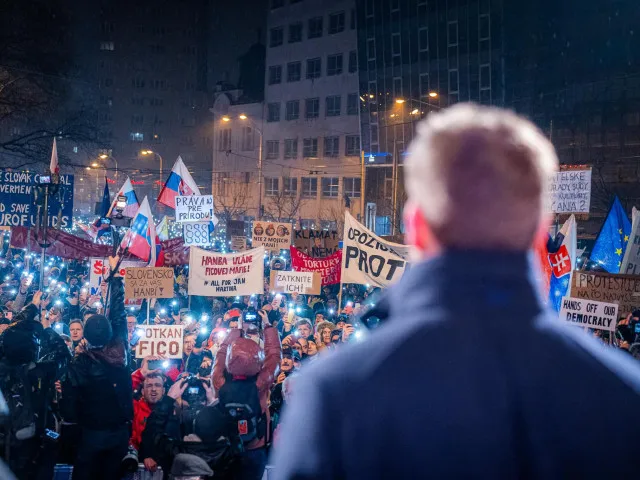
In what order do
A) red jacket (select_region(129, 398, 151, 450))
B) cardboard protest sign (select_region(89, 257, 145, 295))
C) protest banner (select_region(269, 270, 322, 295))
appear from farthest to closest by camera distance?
cardboard protest sign (select_region(89, 257, 145, 295)) < protest banner (select_region(269, 270, 322, 295)) < red jacket (select_region(129, 398, 151, 450))

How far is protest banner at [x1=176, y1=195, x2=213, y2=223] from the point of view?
17141 millimetres

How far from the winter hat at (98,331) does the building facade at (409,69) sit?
39902 mm

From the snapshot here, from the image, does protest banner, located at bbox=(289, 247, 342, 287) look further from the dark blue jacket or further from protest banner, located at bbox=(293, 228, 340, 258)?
the dark blue jacket

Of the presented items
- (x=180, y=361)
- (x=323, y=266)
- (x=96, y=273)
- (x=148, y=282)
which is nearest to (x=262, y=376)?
(x=180, y=361)

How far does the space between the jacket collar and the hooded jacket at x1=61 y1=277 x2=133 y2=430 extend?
5.14 metres

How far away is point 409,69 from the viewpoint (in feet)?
171

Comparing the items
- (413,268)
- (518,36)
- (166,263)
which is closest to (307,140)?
(518,36)

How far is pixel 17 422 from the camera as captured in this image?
6.27m

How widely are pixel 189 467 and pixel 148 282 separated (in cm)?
781

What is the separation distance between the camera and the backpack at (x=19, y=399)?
627 cm

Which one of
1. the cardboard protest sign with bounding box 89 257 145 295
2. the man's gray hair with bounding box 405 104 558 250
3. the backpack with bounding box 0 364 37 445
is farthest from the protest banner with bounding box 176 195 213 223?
the man's gray hair with bounding box 405 104 558 250

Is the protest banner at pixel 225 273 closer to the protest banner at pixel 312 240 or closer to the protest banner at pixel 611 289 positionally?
the protest banner at pixel 611 289

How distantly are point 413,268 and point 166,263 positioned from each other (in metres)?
18.3

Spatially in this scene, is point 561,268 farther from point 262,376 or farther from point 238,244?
point 238,244
